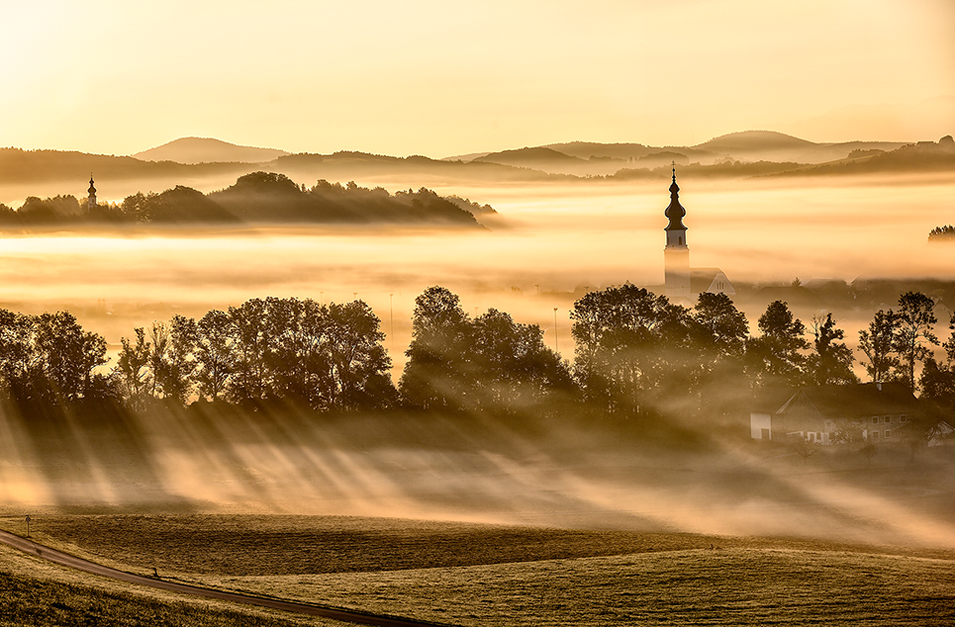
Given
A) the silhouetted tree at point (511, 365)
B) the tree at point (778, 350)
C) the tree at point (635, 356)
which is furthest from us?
the tree at point (778, 350)

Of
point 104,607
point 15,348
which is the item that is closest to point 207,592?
point 104,607

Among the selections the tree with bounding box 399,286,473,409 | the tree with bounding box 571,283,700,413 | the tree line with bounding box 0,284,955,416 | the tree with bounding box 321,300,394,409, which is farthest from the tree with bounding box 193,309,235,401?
the tree with bounding box 571,283,700,413

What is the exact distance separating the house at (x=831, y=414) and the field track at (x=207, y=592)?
7782 centimetres

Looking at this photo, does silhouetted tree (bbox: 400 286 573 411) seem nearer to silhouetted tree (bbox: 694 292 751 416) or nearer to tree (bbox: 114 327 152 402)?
silhouetted tree (bbox: 694 292 751 416)

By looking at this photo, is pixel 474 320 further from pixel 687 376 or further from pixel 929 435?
pixel 929 435

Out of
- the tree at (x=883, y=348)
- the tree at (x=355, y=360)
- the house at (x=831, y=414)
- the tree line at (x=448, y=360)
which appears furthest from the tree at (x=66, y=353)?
the tree at (x=883, y=348)

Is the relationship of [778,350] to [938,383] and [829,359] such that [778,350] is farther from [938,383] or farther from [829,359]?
[938,383]

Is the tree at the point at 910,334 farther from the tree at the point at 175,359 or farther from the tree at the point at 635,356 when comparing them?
the tree at the point at 175,359

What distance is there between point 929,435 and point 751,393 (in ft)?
63.4

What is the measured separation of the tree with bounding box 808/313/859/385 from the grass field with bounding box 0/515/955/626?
61170 mm

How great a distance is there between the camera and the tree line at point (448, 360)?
414 feet

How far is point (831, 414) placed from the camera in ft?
391

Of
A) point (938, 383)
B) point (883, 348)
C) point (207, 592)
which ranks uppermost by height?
point (883, 348)

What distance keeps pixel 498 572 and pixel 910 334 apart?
9412cm
